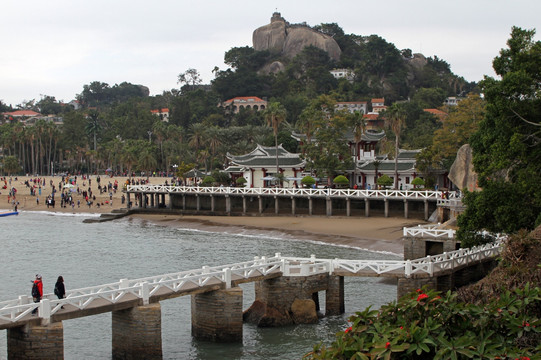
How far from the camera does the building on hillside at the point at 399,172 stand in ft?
225

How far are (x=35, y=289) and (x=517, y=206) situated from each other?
18.9 metres

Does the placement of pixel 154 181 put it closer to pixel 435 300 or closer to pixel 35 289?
pixel 35 289

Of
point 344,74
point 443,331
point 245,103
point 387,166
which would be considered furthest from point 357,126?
point 344,74

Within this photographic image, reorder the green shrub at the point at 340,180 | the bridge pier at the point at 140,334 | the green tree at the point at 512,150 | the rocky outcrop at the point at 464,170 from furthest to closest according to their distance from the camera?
the green shrub at the point at 340,180 → the rocky outcrop at the point at 464,170 → the green tree at the point at 512,150 → the bridge pier at the point at 140,334

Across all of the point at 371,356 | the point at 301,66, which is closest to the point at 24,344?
the point at 371,356

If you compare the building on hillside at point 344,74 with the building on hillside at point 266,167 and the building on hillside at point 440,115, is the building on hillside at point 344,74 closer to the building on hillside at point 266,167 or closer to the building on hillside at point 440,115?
the building on hillside at point 440,115

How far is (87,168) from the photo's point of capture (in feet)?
433

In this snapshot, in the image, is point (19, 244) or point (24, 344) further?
point (19, 244)

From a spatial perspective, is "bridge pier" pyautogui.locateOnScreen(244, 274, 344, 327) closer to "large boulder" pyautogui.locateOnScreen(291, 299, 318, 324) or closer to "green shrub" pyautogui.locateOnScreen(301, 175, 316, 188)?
"large boulder" pyautogui.locateOnScreen(291, 299, 318, 324)

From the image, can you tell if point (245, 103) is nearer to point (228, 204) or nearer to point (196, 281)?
point (228, 204)

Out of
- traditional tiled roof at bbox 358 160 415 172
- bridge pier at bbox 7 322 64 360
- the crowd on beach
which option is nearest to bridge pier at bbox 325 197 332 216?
traditional tiled roof at bbox 358 160 415 172

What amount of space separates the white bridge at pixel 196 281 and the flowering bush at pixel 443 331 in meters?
9.95

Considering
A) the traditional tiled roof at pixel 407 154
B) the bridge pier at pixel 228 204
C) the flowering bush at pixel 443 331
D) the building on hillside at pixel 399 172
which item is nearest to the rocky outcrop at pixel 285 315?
the flowering bush at pixel 443 331

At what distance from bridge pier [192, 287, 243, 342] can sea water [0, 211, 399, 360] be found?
325 mm
